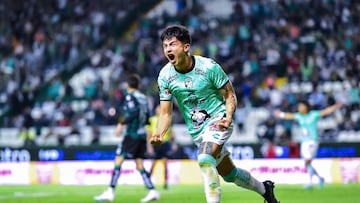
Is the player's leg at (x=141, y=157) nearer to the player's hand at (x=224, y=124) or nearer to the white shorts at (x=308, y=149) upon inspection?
the white shorts at (x=308, y=149)

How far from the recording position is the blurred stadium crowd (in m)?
29.7

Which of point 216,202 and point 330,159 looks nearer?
point 216,202

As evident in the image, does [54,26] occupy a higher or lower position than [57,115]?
higher

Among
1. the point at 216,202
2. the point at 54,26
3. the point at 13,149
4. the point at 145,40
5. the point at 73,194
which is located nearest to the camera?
the point at 216,202

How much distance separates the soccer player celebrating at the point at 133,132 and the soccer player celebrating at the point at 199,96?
6311 mm

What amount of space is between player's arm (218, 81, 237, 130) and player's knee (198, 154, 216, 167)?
0.37 m

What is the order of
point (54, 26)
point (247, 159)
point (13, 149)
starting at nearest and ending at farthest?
point (247, 159) → point (13, 149) → point (54, 26)

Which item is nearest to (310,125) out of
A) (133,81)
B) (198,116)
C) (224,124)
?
(133,81)

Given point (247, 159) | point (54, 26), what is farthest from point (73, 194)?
point (54, 26)

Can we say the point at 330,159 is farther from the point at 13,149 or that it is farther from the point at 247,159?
the point at 13,149

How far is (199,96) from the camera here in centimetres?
1073

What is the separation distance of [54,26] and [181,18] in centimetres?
570

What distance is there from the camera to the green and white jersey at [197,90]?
10.6 metres

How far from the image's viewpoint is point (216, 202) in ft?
32.8
